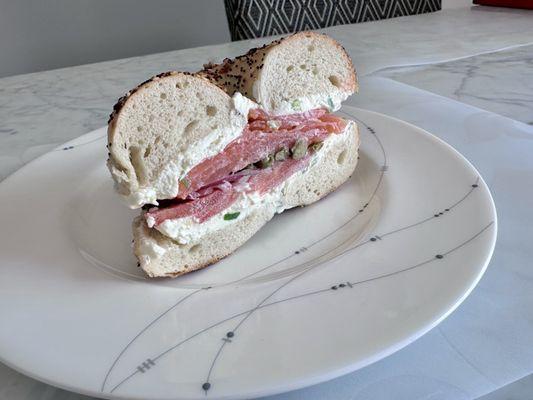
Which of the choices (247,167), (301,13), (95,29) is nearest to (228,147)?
(247,167)

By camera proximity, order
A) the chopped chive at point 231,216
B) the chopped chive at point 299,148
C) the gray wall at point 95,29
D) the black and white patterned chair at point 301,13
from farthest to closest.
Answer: the gray wall at point 95,29, the black and white patterned chair at point 301,13, the chopped chive at point 299,148, the chopped chive at point 231,216

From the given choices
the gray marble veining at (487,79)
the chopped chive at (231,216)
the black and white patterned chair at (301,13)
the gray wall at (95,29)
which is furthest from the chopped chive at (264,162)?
the gray wall at (95,29)

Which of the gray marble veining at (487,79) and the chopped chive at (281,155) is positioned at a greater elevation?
the chopped chive at (281,155)

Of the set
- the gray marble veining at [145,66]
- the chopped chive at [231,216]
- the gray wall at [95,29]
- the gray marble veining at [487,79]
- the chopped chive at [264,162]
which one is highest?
the chopped chive at [264,162]

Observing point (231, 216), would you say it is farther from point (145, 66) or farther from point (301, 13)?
point (301, 13)

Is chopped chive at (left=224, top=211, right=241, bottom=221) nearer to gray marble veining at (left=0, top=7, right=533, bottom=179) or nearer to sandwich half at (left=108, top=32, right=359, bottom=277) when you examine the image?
sandwich half at (left=108, top=32, right=359, bottom=277)

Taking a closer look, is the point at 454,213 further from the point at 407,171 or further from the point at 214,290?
the point at 214,290

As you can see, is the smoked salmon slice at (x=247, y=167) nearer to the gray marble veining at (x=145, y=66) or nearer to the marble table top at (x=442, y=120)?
the marble table top at (x=442, y=120)

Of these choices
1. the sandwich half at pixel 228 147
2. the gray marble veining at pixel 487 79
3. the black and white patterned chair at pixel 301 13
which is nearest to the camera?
the sandwich half at pixel 228 147
